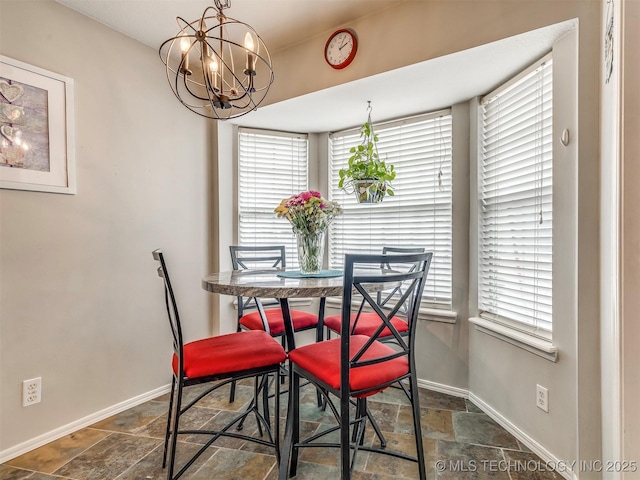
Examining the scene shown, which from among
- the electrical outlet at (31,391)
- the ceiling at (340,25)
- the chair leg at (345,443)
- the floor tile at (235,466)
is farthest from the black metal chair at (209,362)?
the ceiling at (340,25)

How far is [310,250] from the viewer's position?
187cm

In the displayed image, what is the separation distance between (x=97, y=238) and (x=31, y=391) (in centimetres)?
89

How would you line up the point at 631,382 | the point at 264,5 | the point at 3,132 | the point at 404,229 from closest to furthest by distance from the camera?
the point at 631,382 < the point at 3,132 < the point at 264,5 < the point at 404,229

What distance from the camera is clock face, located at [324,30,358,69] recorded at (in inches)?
84.5

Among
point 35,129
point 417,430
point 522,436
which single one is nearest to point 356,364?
point 417,430

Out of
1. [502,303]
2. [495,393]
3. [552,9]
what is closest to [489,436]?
[495,393]

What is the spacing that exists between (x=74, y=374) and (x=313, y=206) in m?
1.74

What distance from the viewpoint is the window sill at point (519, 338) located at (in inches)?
65.9

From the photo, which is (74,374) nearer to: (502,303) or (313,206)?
(313,206)

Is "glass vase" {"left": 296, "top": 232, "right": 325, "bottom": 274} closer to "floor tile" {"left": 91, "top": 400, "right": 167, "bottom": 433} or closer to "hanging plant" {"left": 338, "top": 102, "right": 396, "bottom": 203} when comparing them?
"hanging plant" {"left": 338, "top": 102, "right": 396, "bottom": 203}

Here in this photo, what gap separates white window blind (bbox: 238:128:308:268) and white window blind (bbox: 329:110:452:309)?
0.43 metres

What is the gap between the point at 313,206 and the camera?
176cm

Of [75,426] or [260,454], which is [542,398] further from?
[75,426]

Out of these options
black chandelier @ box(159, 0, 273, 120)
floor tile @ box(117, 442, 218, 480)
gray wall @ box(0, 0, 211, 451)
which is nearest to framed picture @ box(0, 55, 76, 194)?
gray wall @ box(0, 0, 211, 451)
